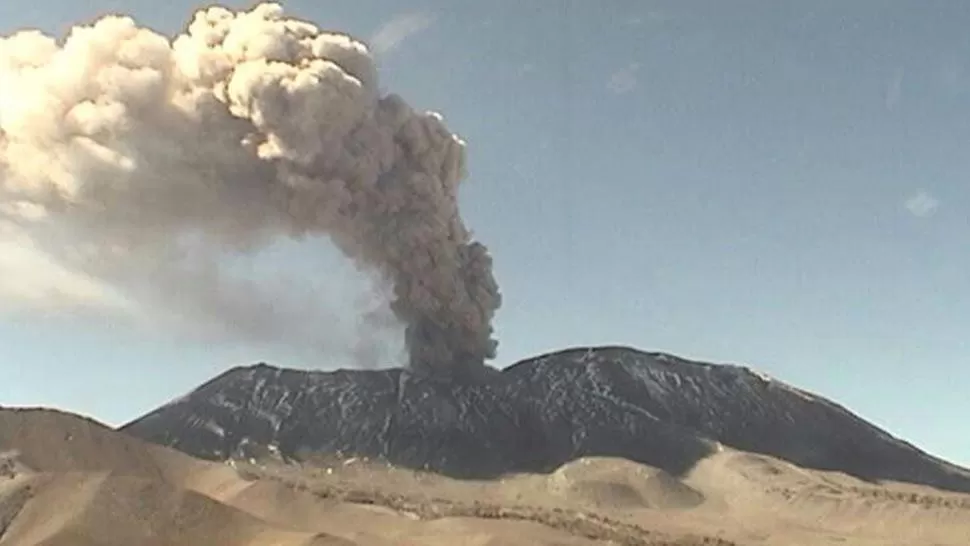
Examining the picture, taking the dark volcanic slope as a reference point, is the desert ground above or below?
below

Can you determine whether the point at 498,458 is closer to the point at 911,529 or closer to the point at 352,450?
the point at 352,450

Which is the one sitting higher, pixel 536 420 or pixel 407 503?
pixel 536 420

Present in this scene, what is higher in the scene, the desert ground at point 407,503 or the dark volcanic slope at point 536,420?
the dark volcanic slope at point 536,420

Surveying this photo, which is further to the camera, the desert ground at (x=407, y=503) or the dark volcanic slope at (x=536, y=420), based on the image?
the dark volcanic slope at (x=536, y=420)

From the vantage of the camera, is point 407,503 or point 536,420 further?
point 536,420

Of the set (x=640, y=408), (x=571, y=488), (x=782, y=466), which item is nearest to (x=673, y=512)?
(x=571, y=488)
